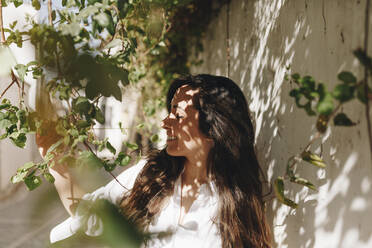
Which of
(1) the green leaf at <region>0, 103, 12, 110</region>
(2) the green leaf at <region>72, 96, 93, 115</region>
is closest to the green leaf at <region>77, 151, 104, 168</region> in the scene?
(2) the green leaf at <region>72, 96, 93, 115</region>

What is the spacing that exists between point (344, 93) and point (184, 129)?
87 cm

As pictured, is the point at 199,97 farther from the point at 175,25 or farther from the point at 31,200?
the point at 175,25

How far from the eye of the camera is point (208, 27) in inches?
146

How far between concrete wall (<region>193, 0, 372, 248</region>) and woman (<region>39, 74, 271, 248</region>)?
18 centimetres

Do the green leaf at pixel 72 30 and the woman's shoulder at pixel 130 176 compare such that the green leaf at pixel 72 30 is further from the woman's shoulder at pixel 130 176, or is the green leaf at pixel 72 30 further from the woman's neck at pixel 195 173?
the woman's shoulder at pixel 130 176

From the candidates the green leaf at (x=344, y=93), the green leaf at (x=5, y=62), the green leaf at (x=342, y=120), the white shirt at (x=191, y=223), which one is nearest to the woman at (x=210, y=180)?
the white shirt at (x=191, y=223)

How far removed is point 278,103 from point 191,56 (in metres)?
2.92

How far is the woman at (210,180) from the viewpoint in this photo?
1408 mm

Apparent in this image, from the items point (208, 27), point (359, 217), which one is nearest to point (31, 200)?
point (359, 217)

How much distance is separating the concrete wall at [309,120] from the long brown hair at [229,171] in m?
0.17

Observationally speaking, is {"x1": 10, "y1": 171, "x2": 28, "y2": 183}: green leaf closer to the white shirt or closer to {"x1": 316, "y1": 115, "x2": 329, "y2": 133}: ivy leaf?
the white shirt

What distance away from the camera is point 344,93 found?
0.68 meters

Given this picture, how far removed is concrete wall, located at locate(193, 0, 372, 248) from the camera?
0.95 m

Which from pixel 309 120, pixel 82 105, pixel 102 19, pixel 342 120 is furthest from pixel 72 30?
pixel 309 120
